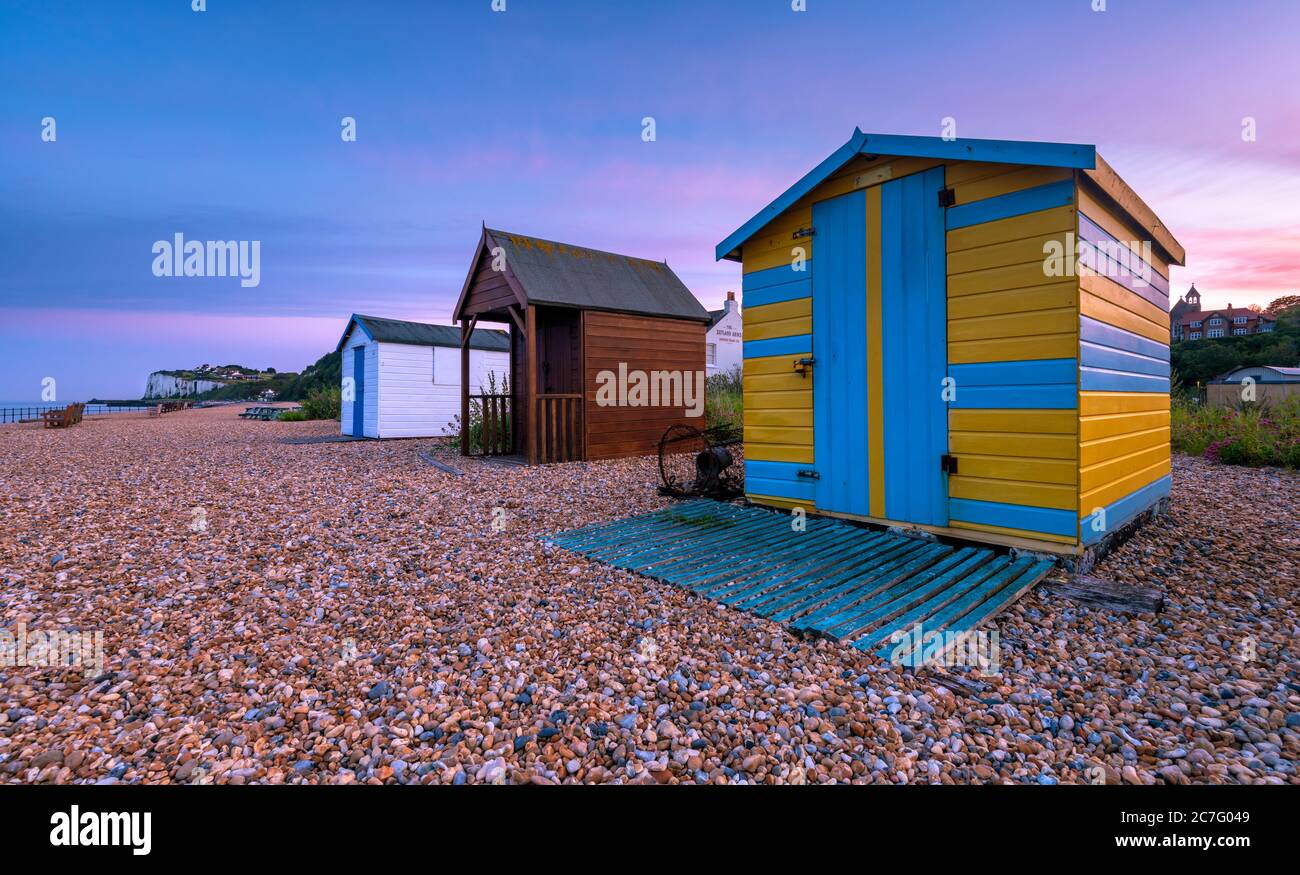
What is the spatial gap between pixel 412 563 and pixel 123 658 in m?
1.78

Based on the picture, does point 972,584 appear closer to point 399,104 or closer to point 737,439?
point 737,439

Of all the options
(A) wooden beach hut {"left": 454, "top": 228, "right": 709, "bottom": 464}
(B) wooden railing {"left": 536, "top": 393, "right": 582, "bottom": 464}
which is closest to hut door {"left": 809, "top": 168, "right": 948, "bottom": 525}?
(A) wooden beach hut {"left": 454, "top": 228, "right": 709, "bottom": 464}

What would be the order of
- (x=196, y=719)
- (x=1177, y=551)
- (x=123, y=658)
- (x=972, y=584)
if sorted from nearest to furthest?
(x=196, y=719), (x=123, y=658), (x=972, y=584), (x=1177, y=551)

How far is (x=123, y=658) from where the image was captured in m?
2.85

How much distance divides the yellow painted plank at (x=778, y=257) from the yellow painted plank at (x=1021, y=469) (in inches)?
92.9

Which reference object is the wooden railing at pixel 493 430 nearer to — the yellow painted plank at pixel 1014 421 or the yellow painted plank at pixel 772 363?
the yellow painted plank at pixel 772 363

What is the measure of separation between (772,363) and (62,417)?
26302mm

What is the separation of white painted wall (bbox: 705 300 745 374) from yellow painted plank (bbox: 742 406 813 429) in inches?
1027

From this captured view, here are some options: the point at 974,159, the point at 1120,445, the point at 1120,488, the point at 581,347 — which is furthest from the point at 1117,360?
the point at 581,347

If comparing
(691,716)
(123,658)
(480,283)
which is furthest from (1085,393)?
(480,283)

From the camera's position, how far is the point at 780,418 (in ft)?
19.0

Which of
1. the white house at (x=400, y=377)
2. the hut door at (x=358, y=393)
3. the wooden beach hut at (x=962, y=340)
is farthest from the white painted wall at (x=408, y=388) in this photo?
the wooden beach hut at (x=962, y=340)

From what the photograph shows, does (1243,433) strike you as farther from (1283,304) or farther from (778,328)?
(1283,304)

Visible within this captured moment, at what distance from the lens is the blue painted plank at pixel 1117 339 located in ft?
13.2
